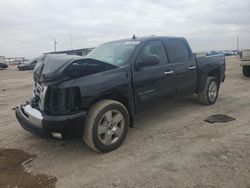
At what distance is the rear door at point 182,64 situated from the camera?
6355mm

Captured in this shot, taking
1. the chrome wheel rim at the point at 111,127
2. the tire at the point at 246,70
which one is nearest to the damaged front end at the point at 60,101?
the chrome wheel rim at the point at 111,127

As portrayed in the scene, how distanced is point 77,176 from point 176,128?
2462mm

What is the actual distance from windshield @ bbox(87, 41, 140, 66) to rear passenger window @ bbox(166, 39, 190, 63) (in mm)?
898

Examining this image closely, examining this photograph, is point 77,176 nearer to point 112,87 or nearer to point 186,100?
point 112,87

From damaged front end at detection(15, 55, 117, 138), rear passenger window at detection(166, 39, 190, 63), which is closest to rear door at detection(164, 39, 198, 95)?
rear passenger window at detection(166, 39, 190, 63)

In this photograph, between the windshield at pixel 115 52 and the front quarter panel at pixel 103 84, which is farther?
the windshield at pixel 115 52

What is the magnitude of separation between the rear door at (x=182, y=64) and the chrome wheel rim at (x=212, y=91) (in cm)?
83

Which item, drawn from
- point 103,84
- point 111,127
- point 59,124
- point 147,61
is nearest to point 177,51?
point 147,61

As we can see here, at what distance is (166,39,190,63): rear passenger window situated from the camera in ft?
21.0

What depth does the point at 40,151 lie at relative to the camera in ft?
16.1

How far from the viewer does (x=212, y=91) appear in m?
7.77

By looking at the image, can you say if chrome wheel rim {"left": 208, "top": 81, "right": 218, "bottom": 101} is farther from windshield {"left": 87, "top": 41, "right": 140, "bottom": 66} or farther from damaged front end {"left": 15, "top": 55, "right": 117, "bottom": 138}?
damaged front end {"left": 15, "top": 55, "right": 117, "bottom": 138}

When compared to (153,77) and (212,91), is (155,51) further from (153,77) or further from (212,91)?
(212,91)

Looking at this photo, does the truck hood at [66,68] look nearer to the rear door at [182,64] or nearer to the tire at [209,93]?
the rear door at [182,64]
